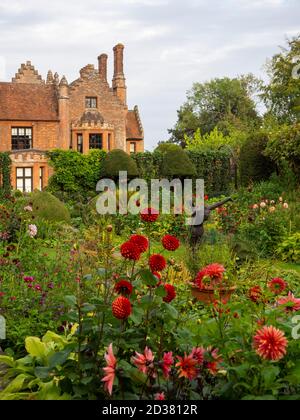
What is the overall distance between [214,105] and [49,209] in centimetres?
3757

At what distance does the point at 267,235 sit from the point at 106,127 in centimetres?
2352

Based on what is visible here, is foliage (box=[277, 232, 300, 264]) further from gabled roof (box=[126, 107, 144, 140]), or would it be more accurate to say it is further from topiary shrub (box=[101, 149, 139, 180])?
gabled roof (box=[126, 107, 144, 140])

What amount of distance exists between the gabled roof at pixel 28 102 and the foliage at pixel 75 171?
19.6 feet

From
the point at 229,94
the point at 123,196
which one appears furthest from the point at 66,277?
the point at 229,94

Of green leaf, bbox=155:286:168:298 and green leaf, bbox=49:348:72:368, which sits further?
green leaf, bbox=155:286:168:298

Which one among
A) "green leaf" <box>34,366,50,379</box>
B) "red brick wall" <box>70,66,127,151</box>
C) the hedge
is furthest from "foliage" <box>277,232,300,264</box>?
"red brick wall" <box>70,66,127,151</box>

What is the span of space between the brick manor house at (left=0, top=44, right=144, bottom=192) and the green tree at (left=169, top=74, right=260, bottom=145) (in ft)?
47.4

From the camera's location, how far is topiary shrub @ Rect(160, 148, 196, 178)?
85.6ft

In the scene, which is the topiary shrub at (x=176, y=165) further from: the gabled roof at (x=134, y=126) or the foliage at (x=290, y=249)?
the foliage at (x=290, y=249)

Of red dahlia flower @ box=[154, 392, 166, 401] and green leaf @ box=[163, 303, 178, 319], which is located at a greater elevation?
green leaf @ box=[163, 303, 178, 319]

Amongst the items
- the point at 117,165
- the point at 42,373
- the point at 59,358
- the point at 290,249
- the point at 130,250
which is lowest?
the point at 290,249

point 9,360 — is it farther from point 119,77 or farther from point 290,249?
point 119,77

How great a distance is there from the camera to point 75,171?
1024 inches

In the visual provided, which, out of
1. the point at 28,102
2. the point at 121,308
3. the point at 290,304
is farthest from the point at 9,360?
the point at 28,102
